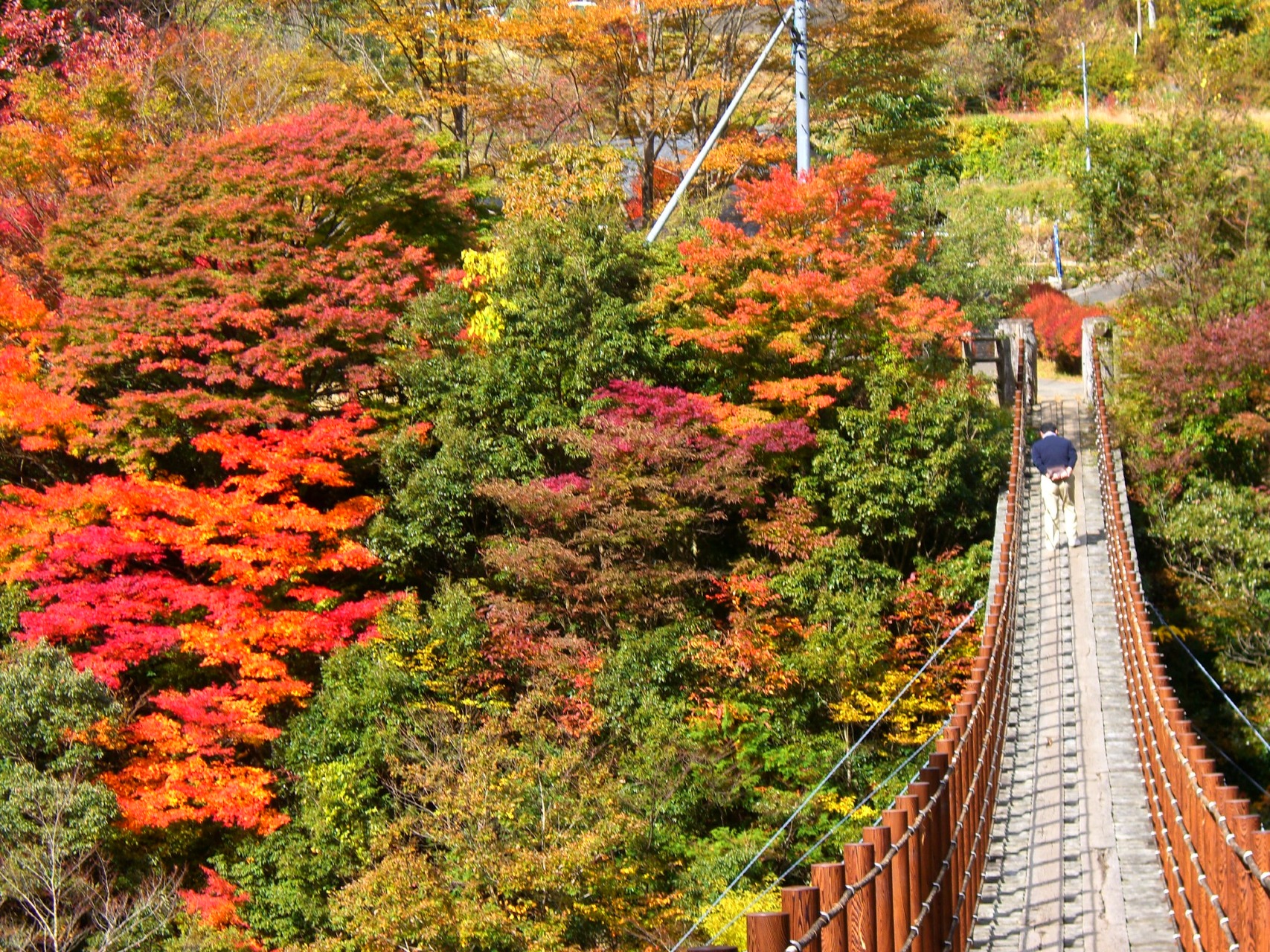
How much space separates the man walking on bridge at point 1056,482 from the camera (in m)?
14.9

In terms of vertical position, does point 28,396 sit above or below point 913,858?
above

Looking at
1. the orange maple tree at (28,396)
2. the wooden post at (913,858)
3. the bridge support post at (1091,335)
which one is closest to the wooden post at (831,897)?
the wooden post at (913,858)

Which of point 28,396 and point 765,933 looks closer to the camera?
point 765,933

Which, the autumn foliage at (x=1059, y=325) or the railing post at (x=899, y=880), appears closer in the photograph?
the railing post at (x=899, y=880)

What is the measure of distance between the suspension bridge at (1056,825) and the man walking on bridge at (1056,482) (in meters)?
0.89

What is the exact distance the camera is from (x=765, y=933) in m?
3.34

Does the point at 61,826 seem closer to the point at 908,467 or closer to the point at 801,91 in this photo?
the point at 908,467

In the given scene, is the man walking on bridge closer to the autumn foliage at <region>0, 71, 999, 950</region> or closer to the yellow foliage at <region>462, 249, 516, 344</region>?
the autumn foliage at <region>0, 71, 999, 950</region>

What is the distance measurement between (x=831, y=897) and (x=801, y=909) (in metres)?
0.32

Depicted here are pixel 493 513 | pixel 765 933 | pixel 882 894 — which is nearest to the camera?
pixel 765 933

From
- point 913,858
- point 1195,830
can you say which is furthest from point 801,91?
point 913,858

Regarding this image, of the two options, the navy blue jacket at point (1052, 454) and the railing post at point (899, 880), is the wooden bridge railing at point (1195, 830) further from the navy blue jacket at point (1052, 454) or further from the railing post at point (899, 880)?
the navy blue jacket at point (1052, 454)

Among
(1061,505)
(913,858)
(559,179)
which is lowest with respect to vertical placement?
(1061,505)

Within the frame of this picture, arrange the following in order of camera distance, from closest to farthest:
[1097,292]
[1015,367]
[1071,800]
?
[1071,800], [1015,367], [1097,292]
